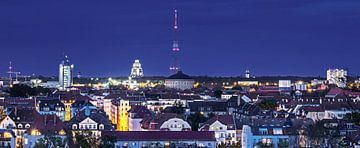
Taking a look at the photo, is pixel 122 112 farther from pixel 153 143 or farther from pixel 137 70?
pixel 137 70

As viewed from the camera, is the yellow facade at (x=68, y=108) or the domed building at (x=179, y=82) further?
the domed building at (x=179, y=82)

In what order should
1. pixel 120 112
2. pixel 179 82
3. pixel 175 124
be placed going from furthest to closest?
1. pixel 179 82
2. pixel 120 112
3. pixel 175 124

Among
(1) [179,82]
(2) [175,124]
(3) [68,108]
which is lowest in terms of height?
(2) [175,124]

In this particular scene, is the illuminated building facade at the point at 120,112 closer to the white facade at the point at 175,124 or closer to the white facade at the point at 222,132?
the white facade at the point at 175,124

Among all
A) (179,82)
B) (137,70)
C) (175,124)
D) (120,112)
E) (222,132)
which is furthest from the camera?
(137,70)

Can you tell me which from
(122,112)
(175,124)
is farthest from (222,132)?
(122,112)

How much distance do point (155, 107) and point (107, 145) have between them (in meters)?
34.8

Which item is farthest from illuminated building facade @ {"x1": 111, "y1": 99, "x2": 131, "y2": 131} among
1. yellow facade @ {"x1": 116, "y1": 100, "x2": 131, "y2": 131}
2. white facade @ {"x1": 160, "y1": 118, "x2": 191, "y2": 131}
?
white facade @ {"x1": 160, "y1": 118, "x2": 191, "y2": 131}

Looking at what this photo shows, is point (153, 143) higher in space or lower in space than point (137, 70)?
lower

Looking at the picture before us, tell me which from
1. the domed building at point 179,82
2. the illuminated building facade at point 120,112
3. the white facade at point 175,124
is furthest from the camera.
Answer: the domed building at point 179,82

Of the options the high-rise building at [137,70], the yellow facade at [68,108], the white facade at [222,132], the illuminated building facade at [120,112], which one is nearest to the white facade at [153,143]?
the white facade at [222,132]

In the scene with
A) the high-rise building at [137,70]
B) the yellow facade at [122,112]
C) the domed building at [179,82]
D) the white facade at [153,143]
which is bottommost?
the white facade at [153,143]

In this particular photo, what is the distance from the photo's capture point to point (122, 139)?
112ft

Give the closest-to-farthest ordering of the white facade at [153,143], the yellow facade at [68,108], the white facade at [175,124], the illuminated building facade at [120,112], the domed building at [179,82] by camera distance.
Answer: the white facade at [153,143], the white facade at [175,124], the illuminated building facade at [120,112], the yellow facade at [68,108], the domed building at [179,82]
